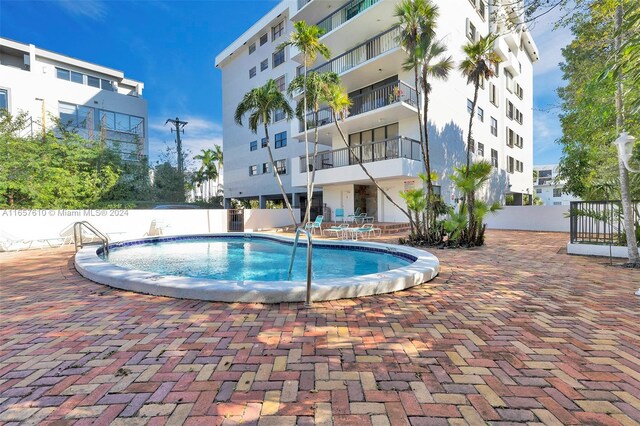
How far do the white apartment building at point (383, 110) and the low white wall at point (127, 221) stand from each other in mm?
3787

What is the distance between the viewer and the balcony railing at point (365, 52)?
15.4 m

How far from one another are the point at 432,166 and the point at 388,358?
603 inches

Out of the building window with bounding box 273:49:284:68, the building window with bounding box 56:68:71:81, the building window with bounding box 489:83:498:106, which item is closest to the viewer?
the building window with bounding box 489:83:498:106

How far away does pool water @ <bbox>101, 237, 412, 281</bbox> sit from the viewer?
7.28 metres

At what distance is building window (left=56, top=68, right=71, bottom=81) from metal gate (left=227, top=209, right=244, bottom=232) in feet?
62.7

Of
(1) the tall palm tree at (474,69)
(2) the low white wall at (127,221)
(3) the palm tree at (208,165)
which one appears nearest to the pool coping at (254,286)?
(1) the tall palm tree at (474,69)

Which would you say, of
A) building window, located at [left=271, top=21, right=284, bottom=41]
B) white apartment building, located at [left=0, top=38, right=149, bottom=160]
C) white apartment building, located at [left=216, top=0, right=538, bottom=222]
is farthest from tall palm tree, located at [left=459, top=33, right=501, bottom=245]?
white apartment building, located at [left=0, top=38, right=149, bottom=160]

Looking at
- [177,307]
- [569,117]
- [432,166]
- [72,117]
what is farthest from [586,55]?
[72,117]

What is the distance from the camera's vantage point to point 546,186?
5362 cm

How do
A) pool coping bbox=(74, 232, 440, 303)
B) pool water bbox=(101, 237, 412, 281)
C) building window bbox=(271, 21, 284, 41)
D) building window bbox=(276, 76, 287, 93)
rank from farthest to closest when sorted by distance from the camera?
1. building window bbox=(271, 21, 284, 41)
2. building window bbox=(276, 76, 287, 93)
3. pool water bbox=(101, 237, 412, 281)
4. pool coping bbox=(74, 232, 440, 303)

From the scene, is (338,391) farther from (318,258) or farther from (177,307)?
(318,258)

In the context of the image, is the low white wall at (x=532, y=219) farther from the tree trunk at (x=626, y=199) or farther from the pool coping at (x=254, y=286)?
the pool coping at (x=254, y=286)

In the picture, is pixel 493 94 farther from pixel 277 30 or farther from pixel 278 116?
pixel 277 30

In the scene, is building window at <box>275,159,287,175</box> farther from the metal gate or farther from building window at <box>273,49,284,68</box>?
the metal gate
